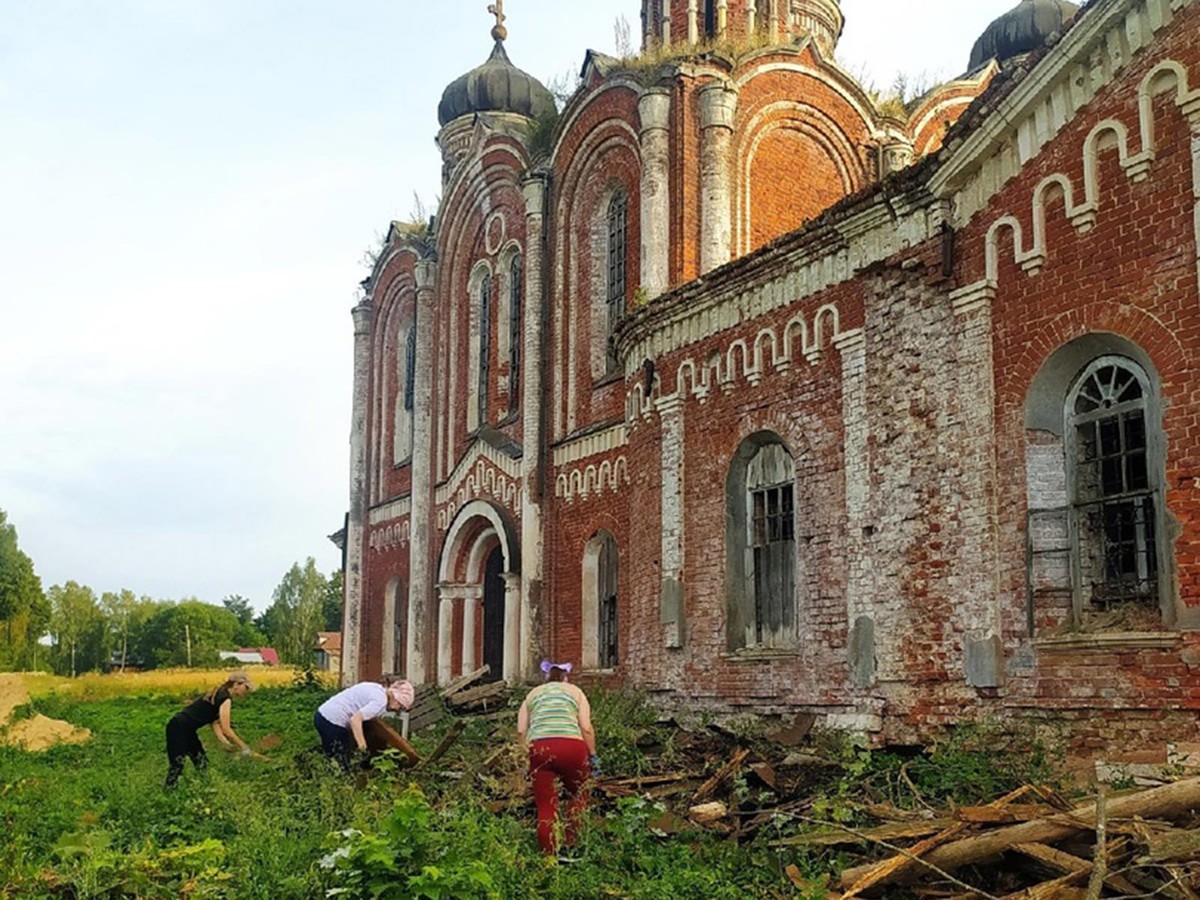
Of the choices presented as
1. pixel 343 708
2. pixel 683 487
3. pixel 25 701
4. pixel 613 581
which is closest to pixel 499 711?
pixel 613 581

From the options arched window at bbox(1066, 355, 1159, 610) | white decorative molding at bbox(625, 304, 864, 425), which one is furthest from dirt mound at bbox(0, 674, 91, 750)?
arched window at bbox(1066, 355, 1159, 610)

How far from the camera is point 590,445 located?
19.9 m

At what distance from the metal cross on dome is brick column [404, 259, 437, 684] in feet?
21.3

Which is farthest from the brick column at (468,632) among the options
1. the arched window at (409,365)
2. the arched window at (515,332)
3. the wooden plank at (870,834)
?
the wooden plank at (870,834)

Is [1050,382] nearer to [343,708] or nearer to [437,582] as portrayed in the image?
[343,708]

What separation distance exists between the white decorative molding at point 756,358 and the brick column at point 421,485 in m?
10.4

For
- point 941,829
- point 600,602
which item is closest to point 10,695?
point 600,602

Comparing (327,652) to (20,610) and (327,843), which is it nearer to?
(20,610)

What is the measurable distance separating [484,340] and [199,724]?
13122 mm

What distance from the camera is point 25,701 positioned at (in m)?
26.6

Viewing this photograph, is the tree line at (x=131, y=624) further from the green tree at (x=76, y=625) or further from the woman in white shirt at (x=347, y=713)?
the woman in white shirt at (x=347, y=713)

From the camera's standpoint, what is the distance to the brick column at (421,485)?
2527 centimetres

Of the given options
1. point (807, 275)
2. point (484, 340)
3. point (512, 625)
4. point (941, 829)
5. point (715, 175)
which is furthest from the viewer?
point (484, 340)

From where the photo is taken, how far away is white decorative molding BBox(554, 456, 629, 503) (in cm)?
1898
